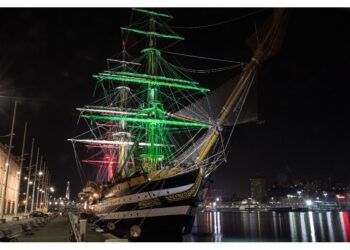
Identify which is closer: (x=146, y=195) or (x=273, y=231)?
(x=146, y=195)

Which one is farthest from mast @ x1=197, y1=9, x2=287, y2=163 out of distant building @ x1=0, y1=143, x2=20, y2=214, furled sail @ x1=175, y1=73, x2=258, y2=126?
distant building @ x1=0, y1=143, x2=20, y2=214

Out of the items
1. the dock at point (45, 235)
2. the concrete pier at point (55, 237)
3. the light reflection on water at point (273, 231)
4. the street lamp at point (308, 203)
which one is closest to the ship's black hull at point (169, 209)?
the dock at point (45, 235)

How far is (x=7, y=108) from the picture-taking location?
23.2 meters

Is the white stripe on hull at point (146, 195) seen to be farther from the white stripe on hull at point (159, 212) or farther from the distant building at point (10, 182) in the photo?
the distant building at point (10, 182)

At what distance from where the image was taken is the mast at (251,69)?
13.2 meters

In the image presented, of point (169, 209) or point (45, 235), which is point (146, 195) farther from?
point (45, 235)

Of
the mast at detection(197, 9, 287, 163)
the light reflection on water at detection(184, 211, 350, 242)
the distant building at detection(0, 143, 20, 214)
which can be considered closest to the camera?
the mast at detection(197, 9, 287, 163)

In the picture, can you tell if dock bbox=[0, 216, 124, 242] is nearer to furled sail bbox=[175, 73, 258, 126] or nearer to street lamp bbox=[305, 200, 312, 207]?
furled sail bbox=[175, 73, 258, 126]

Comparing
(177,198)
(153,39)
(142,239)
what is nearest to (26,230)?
(142,239)

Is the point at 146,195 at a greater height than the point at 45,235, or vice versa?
the point at 146,195

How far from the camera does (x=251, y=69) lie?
1684 centimetres

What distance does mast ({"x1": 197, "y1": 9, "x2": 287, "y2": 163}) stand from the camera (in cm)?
1318

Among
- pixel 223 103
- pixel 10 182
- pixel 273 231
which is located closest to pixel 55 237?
pixel 223 103
